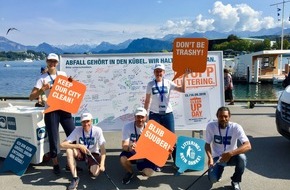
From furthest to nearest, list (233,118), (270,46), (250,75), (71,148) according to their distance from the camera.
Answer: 1. (270,46)
2. (250,75)
3. (233,118)
4. (71,148)

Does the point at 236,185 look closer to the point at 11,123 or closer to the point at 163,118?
the point at 163,118

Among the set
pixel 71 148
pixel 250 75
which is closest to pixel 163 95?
pixel 71 148

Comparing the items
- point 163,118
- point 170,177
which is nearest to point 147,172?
point 170,177

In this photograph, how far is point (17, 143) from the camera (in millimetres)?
5227

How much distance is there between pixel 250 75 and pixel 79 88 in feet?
123

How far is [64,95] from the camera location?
4.95 meters

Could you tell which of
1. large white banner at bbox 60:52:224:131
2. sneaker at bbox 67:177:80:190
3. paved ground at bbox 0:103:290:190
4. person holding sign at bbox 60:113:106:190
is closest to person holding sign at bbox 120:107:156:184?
paved ground at bbox 0:103:290:190

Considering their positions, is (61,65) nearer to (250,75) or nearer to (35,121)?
(35,121)

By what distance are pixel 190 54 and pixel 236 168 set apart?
2.09 metres

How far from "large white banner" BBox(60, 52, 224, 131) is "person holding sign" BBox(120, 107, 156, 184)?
1385mm

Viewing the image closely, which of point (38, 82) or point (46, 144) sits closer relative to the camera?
point (38, 82)

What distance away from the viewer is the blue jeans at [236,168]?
13.9 feet

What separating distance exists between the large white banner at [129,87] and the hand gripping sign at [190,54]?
715 mm

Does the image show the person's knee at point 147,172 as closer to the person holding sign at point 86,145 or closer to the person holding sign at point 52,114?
the person holding sign at point 86,145
